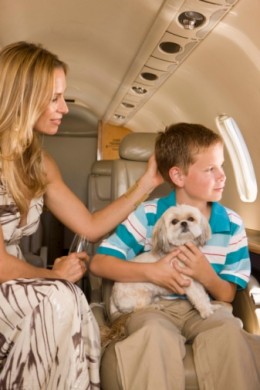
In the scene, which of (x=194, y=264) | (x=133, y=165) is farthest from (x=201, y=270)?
(x=133, y=165)

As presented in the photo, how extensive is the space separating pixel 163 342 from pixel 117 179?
124cm

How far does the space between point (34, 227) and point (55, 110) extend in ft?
1.59

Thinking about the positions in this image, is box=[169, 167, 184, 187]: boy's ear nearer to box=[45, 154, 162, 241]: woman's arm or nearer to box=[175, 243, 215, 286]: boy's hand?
box=[45, 154, 162, 241]: woman's arm

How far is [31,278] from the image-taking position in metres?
1.61

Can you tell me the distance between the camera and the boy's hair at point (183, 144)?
198cm

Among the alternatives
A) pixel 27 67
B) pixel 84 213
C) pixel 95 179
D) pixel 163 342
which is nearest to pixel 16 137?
pixel 27 67

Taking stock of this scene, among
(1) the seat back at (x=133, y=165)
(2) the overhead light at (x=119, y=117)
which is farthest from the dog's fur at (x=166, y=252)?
(2) the overhead light at (x=119, y=117)

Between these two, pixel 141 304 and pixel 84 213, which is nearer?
pixel 141 304

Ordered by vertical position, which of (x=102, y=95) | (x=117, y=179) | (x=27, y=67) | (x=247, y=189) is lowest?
(x=102, y=95)

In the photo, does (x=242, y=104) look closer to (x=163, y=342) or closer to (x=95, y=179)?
(x=95, y=179)

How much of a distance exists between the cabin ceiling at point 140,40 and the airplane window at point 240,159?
0.72 feet

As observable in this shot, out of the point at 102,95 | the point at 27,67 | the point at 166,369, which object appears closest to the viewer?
the point at 166,369

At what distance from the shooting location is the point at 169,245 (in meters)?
1.90

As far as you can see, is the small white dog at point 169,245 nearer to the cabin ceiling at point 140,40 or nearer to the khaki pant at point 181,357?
the khaki pant at point 181,357
